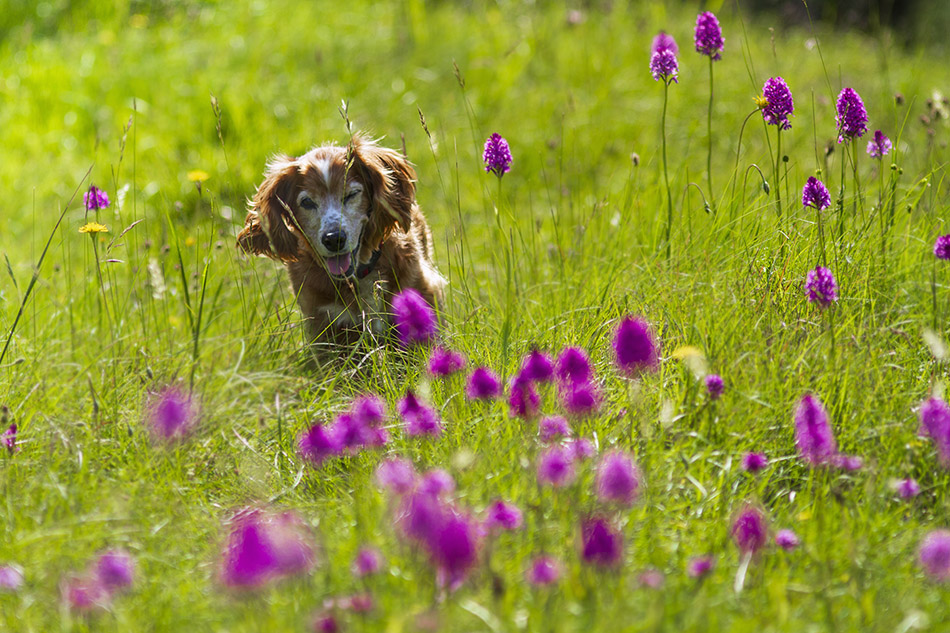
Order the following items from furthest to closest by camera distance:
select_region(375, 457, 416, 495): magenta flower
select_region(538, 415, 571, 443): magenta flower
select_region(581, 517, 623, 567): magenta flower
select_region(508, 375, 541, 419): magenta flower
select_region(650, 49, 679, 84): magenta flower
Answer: select_region(650, 49, 679, 84): magenta flower, select_region(538, 415, 571, 443): magenta flower, select_region(508, 375, 541, 419): magenta flower, select_region(375, 457, 416, 495): magenta flower, select_region(581, 517, 623, 567): magenta flower

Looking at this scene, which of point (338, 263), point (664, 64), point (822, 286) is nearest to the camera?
point (822, 286)

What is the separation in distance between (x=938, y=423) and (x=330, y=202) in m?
2.57

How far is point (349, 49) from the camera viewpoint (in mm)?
7656

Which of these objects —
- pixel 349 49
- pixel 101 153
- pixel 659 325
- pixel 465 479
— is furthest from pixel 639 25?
pixel 465 479

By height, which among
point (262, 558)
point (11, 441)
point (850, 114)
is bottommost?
point (11, 441)

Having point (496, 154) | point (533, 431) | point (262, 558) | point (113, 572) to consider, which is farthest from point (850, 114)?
point (113, 572)

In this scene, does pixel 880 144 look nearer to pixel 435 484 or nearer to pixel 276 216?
pixel 435 484

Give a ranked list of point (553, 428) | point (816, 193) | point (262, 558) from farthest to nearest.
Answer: point (816, 193), point (553, 428), point (262, 558)

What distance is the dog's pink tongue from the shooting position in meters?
3.67

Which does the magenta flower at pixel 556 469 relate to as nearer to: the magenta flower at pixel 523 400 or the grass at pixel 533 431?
the grass at pixel 533 431

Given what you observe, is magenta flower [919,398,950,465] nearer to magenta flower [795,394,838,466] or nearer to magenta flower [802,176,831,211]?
magenta flower [795,394,838,466]

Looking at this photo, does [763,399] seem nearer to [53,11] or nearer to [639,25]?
[639,25]

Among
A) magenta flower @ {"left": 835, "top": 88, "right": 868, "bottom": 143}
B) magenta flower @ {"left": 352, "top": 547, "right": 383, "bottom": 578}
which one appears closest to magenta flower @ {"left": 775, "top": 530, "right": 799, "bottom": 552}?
magenta flower @ {"left": 352, "top": 547, "right": 383, "bottom": 578}

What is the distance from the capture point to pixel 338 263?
3.71 m
